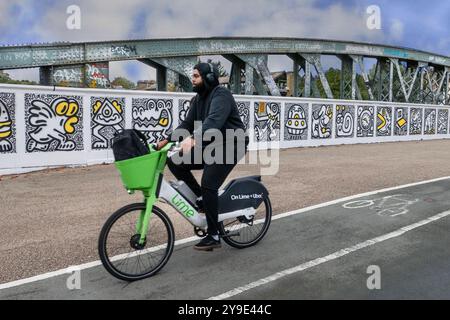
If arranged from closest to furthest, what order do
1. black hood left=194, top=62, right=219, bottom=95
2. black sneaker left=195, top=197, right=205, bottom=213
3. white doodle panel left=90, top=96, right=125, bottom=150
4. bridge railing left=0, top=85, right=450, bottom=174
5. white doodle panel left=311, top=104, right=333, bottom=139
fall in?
black hood left=194, top=62, right=219, bottom=95
black sneaker left=195, top=197, right=205, bottom=213
bridge railing left=0, top=85, right=450, bottom=174
white doodle panel left=90, top=96, right=125, bottom=150
white doodle panel left=311, top=104, right=333, bottom=139

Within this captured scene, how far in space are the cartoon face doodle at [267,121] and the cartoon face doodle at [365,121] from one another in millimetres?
5728

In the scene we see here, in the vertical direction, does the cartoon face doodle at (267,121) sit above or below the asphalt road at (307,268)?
above

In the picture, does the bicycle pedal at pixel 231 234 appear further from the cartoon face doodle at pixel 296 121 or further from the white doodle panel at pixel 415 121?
the white doodle panel at pixel 415 121

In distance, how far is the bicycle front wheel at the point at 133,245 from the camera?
11.7ft

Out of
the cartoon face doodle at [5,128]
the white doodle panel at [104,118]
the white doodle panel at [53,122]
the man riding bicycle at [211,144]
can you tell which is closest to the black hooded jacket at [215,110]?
the man riding bicycle at [211,144]

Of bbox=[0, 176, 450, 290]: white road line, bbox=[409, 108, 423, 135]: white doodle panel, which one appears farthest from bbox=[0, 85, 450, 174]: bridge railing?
bbox=[0, 176, 450, 290]: white road line

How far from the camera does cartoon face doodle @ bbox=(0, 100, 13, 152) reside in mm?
10156

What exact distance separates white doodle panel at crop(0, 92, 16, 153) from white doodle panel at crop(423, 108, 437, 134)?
74.8ft

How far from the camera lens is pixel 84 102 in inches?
458

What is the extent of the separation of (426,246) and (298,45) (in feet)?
83.0

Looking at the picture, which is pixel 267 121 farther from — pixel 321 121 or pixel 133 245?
pixel 133 245

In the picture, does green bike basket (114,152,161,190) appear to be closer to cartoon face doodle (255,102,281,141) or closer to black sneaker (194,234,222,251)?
black sneaker (194,234,222,251)

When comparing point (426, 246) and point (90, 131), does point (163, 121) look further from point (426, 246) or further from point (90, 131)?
point (426, 246)
